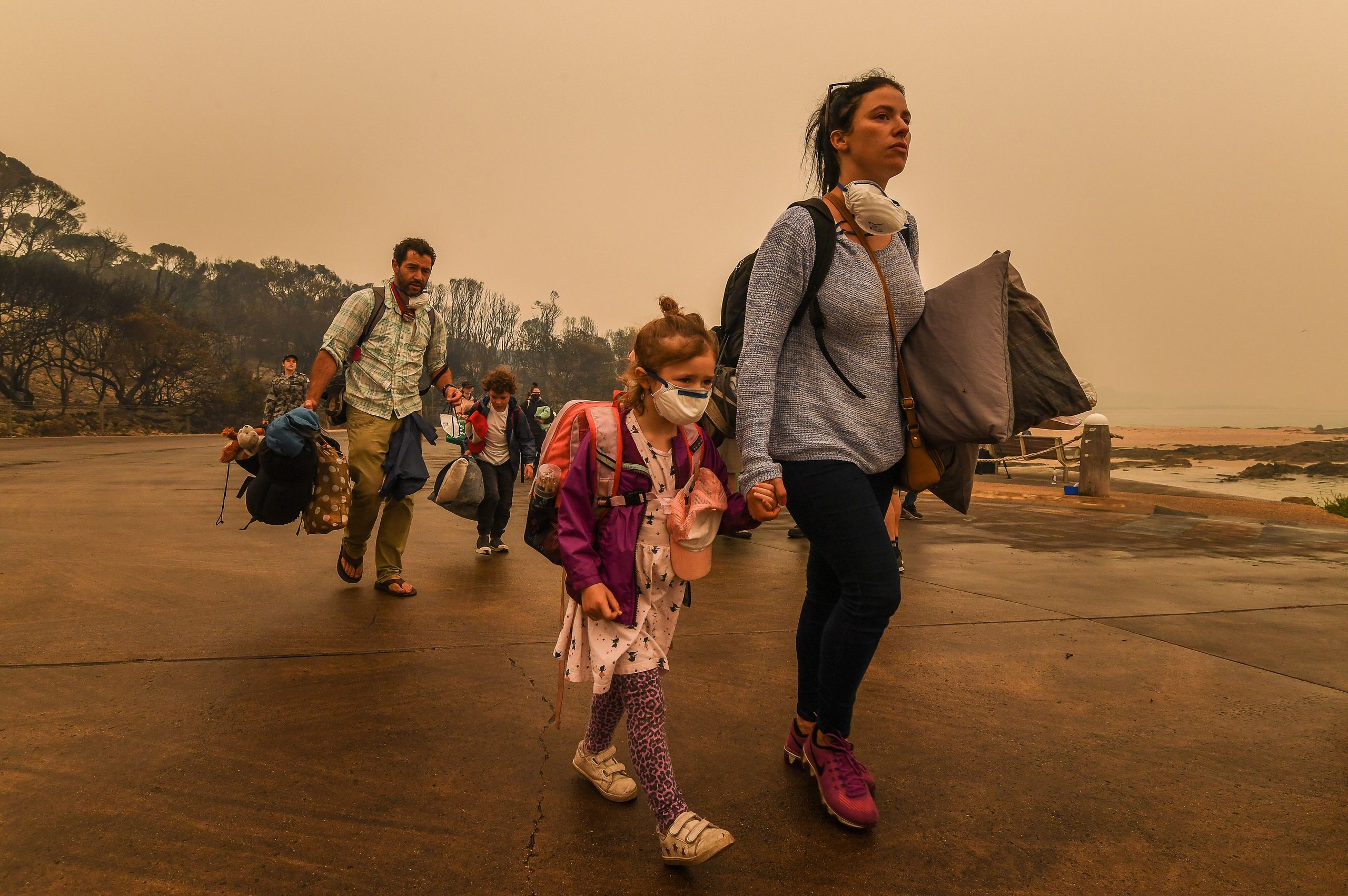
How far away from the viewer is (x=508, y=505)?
24.8ft

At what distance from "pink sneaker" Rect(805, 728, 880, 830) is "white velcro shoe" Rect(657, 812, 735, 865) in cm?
40

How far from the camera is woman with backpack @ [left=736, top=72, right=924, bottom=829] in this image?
242 cm

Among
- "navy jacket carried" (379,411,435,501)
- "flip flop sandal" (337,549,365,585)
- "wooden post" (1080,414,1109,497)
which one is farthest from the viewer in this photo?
A: "wooden post" (1080,414,1109,497)

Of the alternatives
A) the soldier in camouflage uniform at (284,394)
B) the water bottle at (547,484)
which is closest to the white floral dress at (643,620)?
the water bottle at (547,484)

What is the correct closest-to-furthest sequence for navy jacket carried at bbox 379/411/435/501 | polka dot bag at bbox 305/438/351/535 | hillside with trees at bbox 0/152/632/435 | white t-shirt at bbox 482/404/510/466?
polka dot bag at bbox 305/438/351/535 < navy jacket carried at bbox 379/411/435/501 < white t-shirt at bbox 482/404/510/466 < hillside with trees at bbox 0/152/632/435

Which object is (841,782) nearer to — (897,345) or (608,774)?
(608,774)

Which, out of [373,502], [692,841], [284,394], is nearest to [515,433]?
[373,502]

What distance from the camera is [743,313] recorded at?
273 cm

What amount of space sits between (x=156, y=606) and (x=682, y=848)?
3.97 m

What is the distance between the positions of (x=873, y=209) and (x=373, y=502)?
374 centimetres

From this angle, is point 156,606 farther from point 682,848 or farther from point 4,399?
point 4,399

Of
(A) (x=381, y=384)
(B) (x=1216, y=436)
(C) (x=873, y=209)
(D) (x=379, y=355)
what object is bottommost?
(B) (x=1216, y=436)

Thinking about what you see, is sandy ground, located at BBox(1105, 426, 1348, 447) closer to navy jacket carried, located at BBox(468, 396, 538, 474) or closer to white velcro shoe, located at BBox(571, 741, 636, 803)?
navy jacket carried, located at BBox(468, 396, 538, 474)

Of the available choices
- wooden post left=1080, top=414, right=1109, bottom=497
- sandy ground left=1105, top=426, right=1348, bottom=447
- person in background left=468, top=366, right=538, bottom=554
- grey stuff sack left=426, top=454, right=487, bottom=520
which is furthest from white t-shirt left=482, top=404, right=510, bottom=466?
sandy ground left=1105, top=426, right=1348, bottom=447
